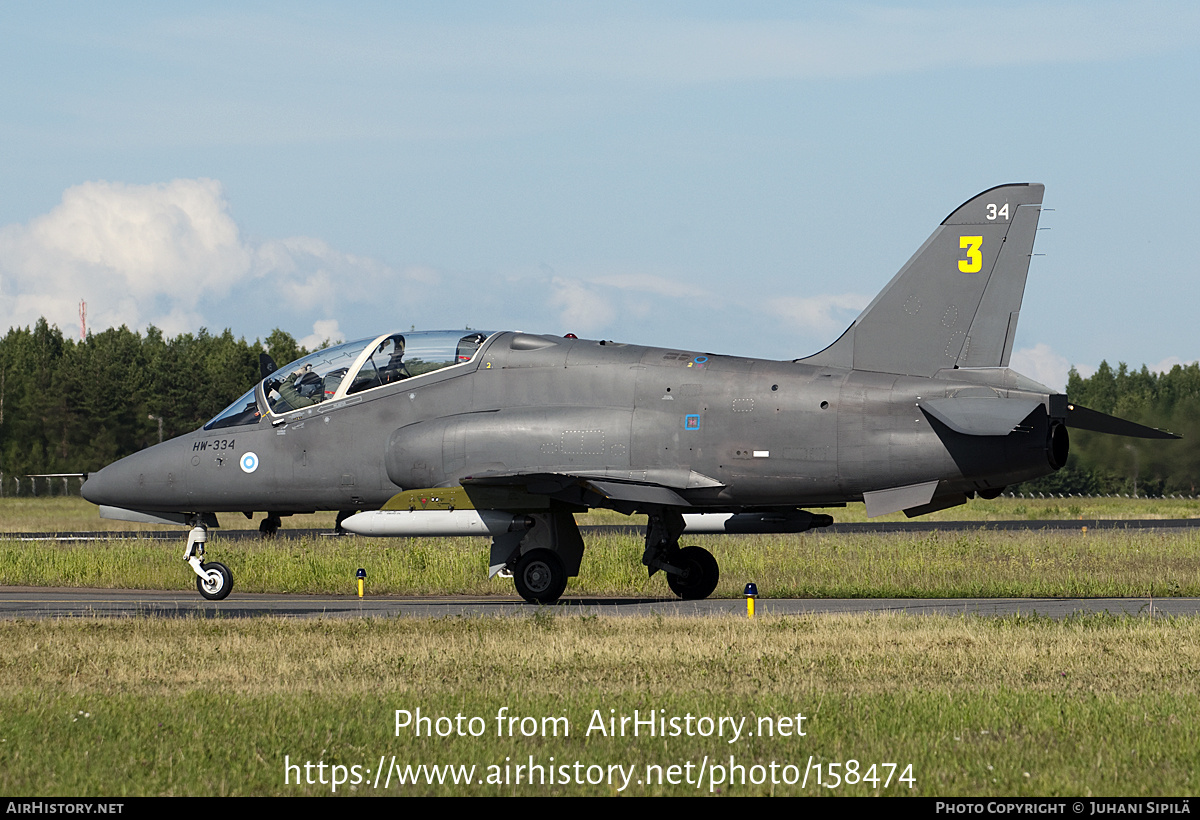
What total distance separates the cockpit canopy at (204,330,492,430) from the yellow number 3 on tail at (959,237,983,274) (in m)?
6.97

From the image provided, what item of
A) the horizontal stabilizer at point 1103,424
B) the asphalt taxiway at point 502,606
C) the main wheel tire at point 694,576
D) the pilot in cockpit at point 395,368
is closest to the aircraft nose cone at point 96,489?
the asphalt taxiway at point 502,606

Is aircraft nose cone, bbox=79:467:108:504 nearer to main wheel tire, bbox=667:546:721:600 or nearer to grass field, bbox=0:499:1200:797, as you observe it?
grass field, bbox=0:499:1200:797

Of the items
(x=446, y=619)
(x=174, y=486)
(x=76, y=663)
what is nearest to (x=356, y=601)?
(x=174, y=486)

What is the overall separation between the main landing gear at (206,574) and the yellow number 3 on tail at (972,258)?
11.6 m

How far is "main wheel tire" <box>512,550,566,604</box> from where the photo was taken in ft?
63.3

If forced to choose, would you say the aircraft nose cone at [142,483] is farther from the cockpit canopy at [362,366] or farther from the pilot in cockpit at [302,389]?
the pilot in cockpit at [302,389]

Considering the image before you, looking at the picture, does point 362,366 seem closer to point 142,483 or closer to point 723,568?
point 142,483

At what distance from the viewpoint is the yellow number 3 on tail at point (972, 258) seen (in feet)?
59.4

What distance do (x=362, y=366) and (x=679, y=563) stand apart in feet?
18.6

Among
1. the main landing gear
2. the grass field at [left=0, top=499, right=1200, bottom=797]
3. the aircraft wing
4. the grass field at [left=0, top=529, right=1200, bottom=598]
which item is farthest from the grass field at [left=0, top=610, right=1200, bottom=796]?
the grass field at [left=0, top=529, right=1200, bottom=598]

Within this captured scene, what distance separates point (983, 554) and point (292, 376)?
15.4m

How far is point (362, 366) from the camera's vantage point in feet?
66.7

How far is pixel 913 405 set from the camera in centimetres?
1759
